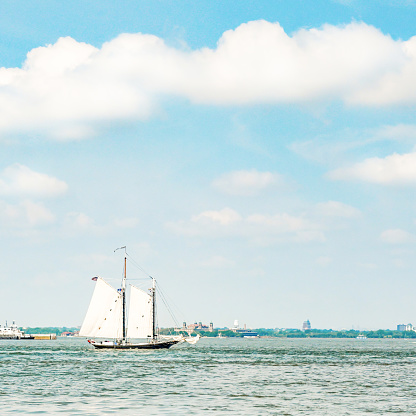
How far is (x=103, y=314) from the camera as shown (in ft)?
497

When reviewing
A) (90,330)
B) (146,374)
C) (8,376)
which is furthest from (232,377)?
(90,330)

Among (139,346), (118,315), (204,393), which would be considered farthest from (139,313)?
(204,393)

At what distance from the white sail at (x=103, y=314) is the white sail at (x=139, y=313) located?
365 centimetres

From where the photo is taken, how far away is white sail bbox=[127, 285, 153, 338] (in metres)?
154

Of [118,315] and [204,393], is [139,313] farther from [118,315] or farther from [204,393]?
[204,393]

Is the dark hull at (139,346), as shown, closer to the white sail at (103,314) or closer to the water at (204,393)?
the white sail at (103,314)

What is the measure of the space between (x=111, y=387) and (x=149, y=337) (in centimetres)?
9766

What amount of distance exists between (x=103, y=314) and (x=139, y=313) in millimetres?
8279

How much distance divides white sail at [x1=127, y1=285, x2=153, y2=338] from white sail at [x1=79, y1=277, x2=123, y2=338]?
12.0 feet

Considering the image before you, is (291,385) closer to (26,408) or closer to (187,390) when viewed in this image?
(187,390)

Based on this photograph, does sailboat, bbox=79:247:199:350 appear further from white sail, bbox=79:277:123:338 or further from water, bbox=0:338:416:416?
water, bbox=0:338:416:416

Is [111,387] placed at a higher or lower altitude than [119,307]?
lower

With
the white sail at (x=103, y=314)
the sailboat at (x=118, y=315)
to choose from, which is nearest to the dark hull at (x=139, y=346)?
the sailboat at (x=118, y=315)

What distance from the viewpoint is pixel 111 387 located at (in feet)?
210
